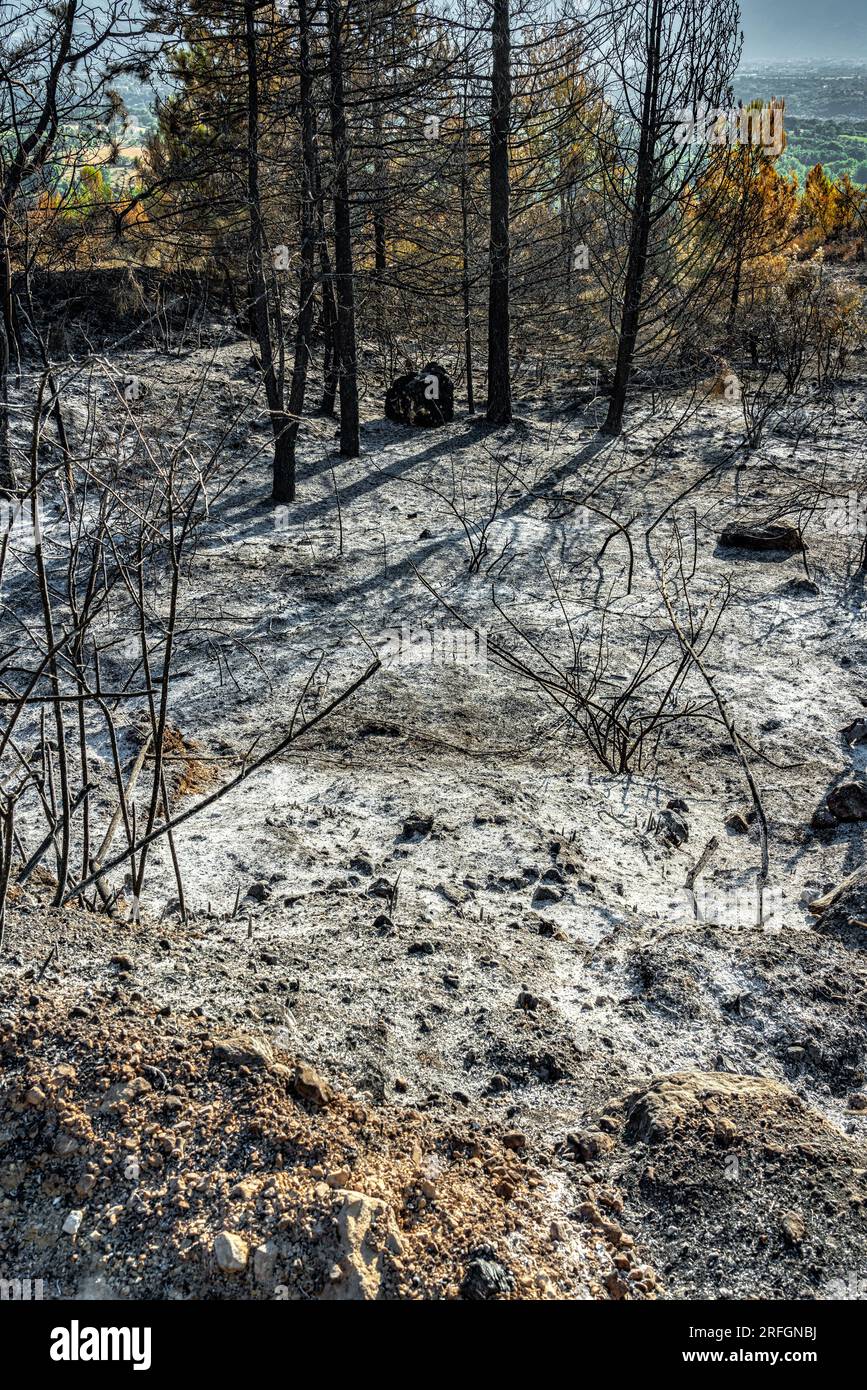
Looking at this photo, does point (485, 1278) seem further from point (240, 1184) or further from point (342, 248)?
point (342, 248)

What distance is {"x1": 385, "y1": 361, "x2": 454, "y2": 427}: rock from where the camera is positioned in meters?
11.9

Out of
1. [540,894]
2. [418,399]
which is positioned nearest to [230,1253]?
[540,894]

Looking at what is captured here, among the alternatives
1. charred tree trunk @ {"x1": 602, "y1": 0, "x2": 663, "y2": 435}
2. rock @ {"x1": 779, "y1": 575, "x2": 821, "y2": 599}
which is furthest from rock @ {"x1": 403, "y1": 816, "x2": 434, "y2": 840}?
charred tree trunk @ {"x1": 602, "y1": 0, "x2": 663, "y2": 435}

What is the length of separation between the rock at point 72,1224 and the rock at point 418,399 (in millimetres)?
11125

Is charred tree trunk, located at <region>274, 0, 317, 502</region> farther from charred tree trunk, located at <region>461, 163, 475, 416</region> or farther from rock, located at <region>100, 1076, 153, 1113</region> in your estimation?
rock, located at <region>100, 1076, 153, 1113</region>

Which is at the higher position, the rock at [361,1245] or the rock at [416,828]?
the rock at [361,1245]

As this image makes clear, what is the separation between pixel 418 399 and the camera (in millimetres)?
11953

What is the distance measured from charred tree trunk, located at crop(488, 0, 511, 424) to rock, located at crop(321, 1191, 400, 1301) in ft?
35.1

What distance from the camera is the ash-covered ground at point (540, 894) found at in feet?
6.69

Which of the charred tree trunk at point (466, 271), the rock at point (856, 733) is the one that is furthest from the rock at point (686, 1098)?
the charred tree trunk at point (466, 271)

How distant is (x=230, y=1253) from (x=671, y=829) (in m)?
2.77

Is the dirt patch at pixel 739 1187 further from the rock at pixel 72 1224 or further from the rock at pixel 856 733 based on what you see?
the rock at pixel 856 733

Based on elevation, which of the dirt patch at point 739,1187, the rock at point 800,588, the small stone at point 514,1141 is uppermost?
the rock at point 800,588
